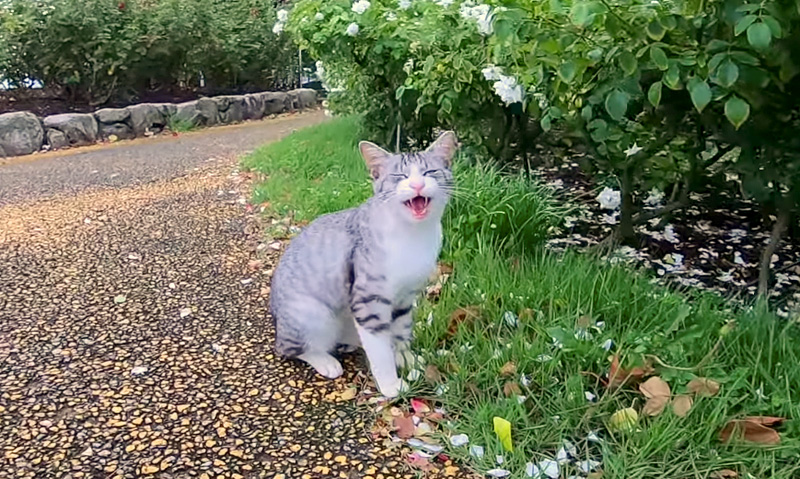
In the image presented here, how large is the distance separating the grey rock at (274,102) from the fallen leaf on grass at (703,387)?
8130mm

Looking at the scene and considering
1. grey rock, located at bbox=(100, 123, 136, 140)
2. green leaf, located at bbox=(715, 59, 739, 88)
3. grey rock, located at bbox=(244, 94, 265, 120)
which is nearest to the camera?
green leaf, located at bbox=(715, 59, 739, 88)

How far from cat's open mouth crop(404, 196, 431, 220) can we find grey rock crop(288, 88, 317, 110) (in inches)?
325

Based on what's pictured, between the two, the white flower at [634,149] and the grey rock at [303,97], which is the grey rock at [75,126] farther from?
the white flower at [634,149]

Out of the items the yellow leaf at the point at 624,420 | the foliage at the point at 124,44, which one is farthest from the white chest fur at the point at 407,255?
the foliage at the point at 124,44

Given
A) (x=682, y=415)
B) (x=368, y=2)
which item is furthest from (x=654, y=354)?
(x=368, y=2)

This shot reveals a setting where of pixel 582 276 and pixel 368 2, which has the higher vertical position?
pixel 368 2

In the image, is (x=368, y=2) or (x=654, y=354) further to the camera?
(x=368, y=2)

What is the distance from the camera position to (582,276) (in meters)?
2.71

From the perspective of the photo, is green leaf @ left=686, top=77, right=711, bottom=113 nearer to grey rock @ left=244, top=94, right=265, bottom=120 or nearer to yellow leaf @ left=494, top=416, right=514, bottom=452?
yellow leaf @ left=494, top=416, right=514, bottom=452

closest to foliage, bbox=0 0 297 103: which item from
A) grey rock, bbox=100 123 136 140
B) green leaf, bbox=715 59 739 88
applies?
grey rock, bbox=100 123 136 140

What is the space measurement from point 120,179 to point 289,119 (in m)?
4.00

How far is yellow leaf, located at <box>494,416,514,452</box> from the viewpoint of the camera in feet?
6.41

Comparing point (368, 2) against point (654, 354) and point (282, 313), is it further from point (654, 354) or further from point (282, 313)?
point (654, 354)

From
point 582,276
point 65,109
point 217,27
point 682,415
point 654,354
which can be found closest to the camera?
point 682,415
